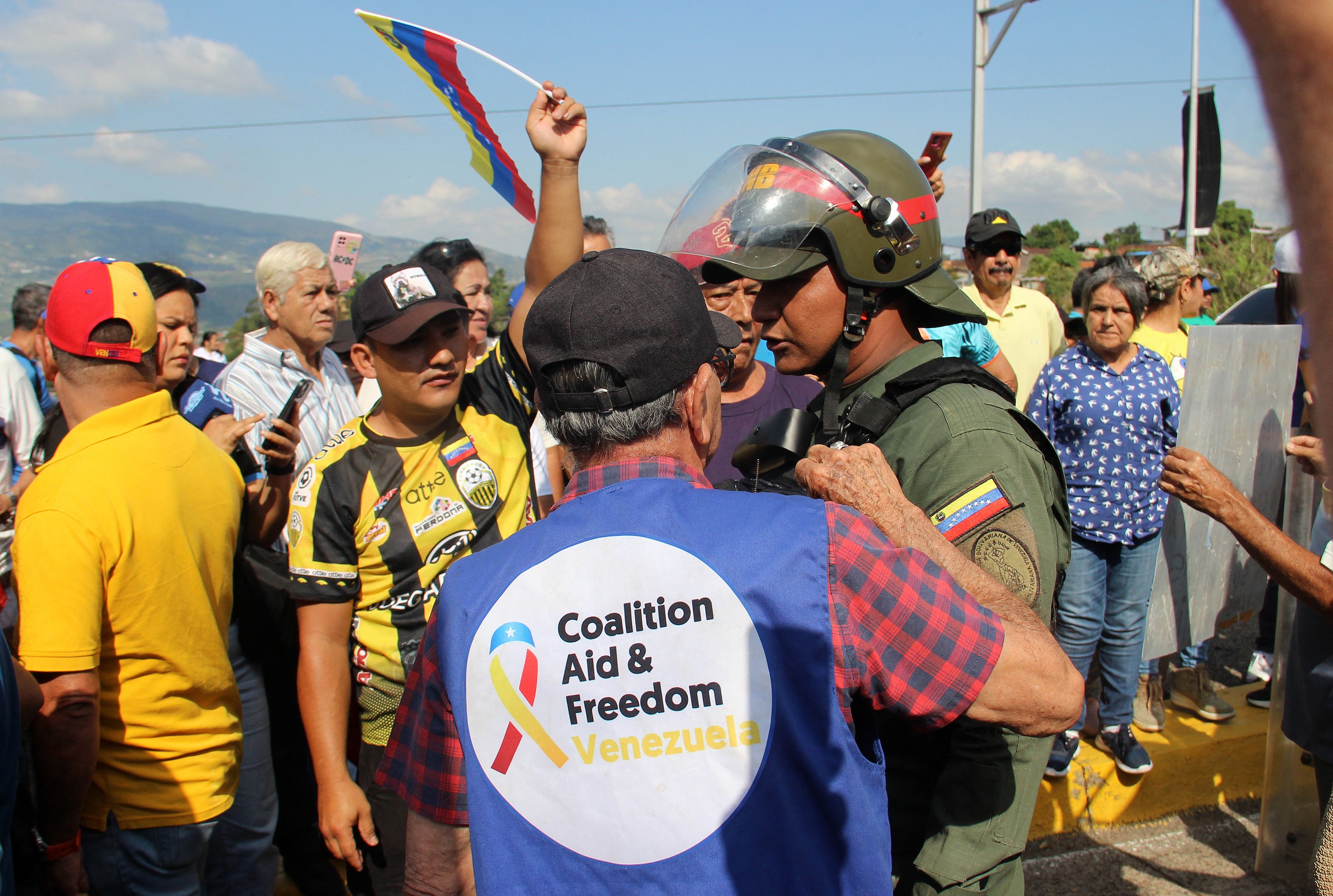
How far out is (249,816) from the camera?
2861 mm

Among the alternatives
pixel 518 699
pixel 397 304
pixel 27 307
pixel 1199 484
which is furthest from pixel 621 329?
pixel 27 307

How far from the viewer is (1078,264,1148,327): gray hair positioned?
14.3ft

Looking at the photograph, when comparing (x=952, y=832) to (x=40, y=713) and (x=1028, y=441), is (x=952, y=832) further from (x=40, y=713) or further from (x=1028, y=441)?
(x=40, y=713)

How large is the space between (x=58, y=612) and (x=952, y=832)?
87.7 inches

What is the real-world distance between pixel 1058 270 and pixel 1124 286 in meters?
39.3

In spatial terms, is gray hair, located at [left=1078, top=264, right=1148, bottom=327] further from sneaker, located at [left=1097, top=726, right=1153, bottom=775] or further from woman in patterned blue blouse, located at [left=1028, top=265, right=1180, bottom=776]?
sneaker, located at [left=1097, top=726, right=1153, bottom=775]

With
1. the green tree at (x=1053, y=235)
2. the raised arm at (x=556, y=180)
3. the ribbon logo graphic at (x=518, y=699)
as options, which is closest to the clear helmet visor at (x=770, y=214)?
the raised arm at (x=556, y=180)

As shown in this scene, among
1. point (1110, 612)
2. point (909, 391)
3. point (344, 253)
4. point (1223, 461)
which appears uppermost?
point (344, 253)

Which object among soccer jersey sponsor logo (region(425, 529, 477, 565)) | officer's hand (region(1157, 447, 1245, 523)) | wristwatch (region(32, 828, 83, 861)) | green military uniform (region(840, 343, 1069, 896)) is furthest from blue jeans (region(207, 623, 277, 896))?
officer's hand (region(1157, 447, 1245, 523))

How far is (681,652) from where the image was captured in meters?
1.27

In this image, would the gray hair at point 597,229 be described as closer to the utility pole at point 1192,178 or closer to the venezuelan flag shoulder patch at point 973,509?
the venezuelan flag shoulder patch at point 973,509

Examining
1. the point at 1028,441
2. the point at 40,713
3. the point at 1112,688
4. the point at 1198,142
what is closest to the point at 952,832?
the point at 1028,441

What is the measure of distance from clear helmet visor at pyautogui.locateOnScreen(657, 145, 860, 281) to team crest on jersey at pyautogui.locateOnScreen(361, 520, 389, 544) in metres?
1.28

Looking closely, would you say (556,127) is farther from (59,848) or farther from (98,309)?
(59,848)
